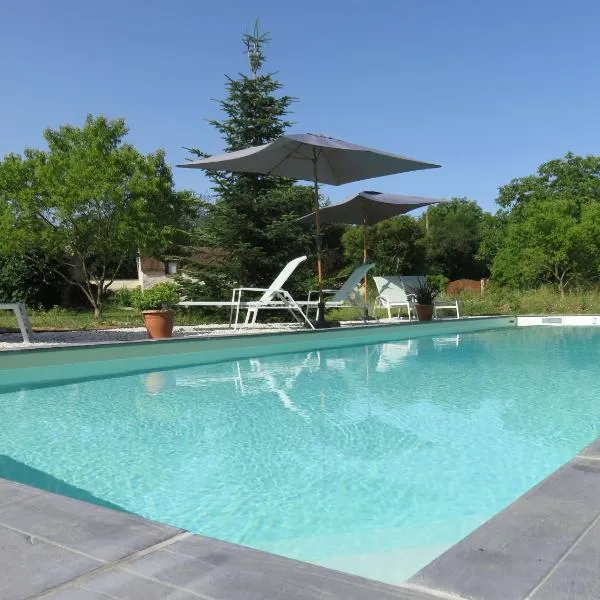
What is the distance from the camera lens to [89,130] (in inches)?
655

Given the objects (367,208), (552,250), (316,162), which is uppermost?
(316,162)

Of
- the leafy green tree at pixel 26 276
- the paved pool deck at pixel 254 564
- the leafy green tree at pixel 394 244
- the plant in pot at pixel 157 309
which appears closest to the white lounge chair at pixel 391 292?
the plant in pot at pixel 157 309

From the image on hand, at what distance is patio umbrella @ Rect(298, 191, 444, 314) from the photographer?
12195mm

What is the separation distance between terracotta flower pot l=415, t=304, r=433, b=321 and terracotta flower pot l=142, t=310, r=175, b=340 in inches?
214

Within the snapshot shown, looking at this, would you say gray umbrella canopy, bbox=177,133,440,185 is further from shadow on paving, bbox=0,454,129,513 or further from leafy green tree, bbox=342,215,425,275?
leafy green tree, bbox=342,215,425,275

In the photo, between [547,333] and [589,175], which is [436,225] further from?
[547,333]

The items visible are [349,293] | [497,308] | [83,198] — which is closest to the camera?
[349,293]

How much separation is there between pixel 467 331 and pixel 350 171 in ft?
13.3

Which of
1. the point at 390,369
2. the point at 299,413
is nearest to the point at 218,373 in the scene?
the point at 390,369

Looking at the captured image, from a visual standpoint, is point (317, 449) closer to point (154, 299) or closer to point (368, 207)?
point (154, 299)

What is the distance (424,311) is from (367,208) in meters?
2.65

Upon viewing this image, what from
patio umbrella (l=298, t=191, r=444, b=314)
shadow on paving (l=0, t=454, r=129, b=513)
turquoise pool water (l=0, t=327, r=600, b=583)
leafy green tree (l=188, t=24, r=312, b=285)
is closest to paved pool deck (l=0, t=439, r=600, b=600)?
turquoise pool water (l=0, t=327, r=600, b=583)

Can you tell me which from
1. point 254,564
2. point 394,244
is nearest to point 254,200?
point 254,564

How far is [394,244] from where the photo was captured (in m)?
26.1
